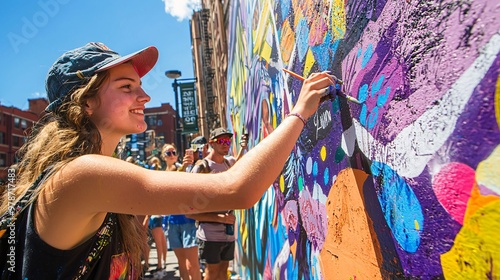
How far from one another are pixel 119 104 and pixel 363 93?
0.93 meters

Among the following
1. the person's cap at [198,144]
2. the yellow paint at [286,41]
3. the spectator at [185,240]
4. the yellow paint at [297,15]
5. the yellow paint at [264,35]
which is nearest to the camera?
the yellow paint at [297,15]

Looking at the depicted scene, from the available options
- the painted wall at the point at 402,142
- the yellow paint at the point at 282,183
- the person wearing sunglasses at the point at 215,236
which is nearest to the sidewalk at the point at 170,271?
→ the person wearing sunglasses at the point at 215,236

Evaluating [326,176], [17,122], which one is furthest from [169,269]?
[17,122]

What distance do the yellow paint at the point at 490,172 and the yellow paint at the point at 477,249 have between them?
1.5 inches

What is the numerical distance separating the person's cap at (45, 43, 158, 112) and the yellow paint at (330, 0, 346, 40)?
81 cm

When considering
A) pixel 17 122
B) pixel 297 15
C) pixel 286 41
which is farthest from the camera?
pixel 17 122

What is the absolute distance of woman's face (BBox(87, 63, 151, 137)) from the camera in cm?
144

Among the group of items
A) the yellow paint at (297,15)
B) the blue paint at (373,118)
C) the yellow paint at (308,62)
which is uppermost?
the yellow paint at (297,15)

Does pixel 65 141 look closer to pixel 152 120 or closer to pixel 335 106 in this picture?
pixel 335 106

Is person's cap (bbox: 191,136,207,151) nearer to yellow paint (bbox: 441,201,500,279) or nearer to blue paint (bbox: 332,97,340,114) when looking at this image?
blue paint (bbox: 332,97,340,114)

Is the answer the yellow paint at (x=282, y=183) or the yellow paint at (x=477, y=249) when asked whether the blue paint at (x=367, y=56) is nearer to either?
the yellow paint at (x=477, y=249)

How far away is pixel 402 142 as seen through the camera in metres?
1.06

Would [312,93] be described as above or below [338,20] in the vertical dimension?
below

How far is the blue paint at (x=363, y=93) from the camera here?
4.16ft
